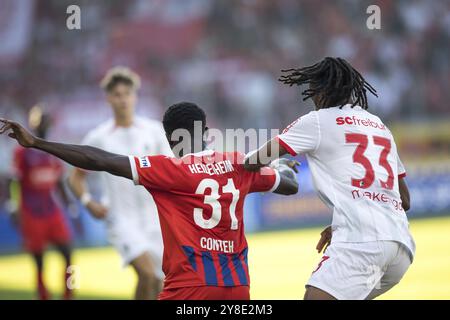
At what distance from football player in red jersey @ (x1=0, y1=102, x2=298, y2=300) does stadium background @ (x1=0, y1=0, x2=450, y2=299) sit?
1177cm

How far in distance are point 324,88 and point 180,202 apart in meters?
1.18

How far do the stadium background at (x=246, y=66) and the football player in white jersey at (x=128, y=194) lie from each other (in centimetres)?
824

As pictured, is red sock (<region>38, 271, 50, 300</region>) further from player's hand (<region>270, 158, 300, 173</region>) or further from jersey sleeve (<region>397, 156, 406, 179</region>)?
jersey sleeve (<region>397, 156, 406, 179</region>)

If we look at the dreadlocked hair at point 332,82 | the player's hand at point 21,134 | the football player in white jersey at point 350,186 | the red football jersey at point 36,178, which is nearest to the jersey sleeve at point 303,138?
the football player in white jersey at point 350,186

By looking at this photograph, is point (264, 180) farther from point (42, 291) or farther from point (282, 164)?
point (42, 291)

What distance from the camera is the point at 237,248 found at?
217 inches

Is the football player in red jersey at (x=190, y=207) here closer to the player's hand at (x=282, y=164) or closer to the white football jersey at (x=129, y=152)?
the player's hand at (x=282, y=164)

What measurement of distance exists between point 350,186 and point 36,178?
795 cm

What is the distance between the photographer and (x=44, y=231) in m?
12.1

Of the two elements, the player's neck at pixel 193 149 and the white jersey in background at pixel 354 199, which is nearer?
the white jersey in background at pixel 354 199

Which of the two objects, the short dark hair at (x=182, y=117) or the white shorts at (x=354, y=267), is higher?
the short dark hair at (x=182, y=117)

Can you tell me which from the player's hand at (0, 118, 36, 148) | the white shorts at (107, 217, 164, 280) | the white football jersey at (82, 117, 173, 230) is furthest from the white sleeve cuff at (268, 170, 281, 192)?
the white football jersey at (82, 117, 173, 230)

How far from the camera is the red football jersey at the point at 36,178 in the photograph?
12398 mm

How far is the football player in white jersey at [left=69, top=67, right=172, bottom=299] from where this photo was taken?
872 cm
